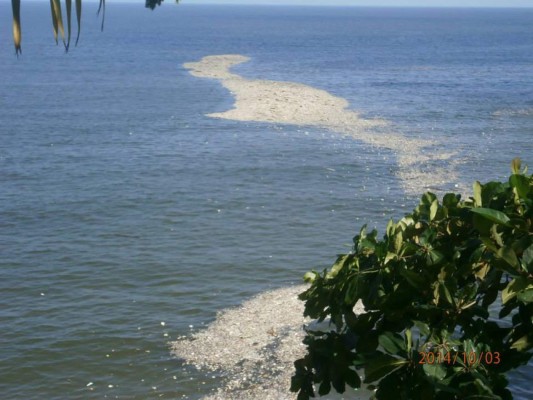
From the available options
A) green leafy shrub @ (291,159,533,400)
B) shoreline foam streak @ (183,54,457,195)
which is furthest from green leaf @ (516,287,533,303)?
shoreline foam streak @ (183,54,457,195)

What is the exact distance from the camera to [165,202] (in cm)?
2733

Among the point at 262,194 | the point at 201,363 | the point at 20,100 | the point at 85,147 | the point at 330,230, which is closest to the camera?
the point at 201,363

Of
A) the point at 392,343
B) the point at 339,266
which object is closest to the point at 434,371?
the point at 392,343

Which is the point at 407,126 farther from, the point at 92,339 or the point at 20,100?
the point at 92,339

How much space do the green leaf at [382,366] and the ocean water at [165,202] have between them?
371 inches

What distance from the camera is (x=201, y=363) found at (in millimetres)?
15781

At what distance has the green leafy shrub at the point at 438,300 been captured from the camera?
5574 mm

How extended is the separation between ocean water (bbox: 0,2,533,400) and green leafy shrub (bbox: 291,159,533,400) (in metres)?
8.53

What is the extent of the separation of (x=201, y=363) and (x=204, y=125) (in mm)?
25288

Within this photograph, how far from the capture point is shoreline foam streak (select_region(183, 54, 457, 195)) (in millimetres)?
30047

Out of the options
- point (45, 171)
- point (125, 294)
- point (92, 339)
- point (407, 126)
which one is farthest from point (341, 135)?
point (92, 339)
